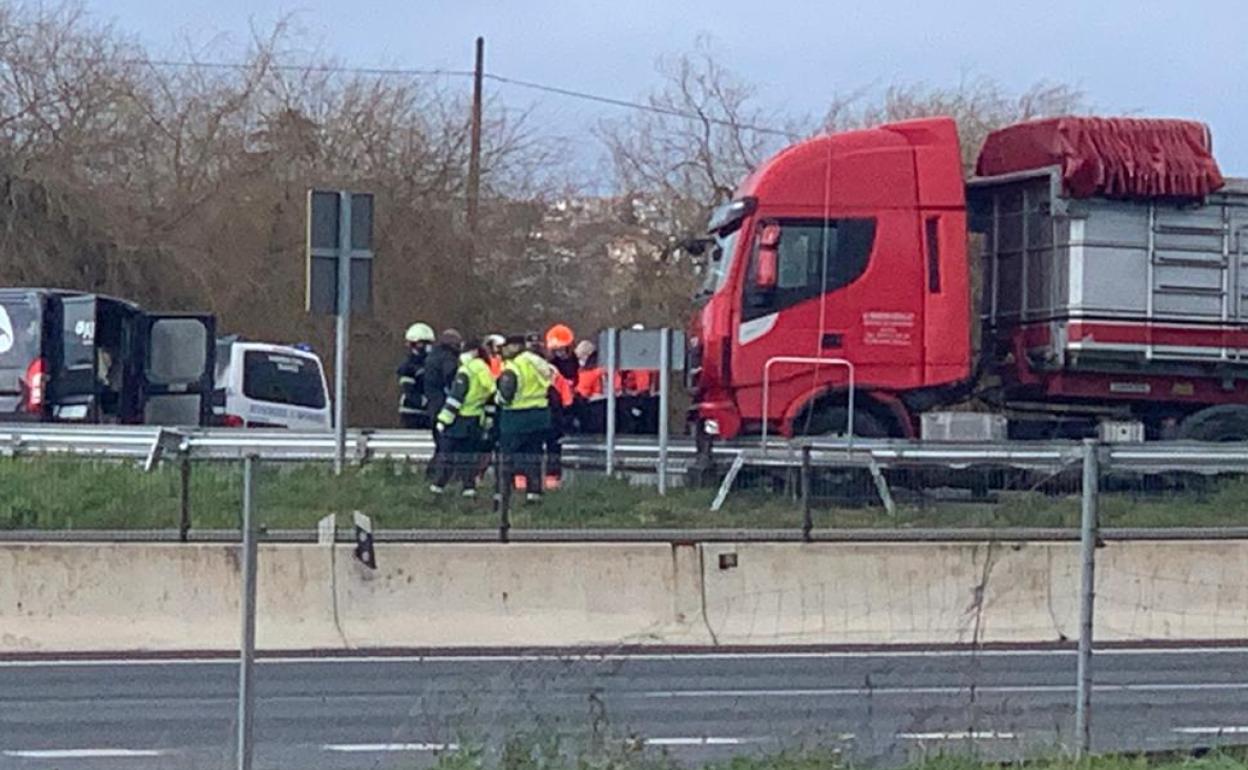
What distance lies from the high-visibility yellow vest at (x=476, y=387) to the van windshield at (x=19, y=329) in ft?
17.5

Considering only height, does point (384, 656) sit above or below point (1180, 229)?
below

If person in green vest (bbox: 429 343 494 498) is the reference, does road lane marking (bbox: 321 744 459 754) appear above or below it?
below

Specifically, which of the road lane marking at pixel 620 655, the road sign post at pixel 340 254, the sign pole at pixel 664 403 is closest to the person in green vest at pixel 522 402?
A: the sign pole at pixel 664 403

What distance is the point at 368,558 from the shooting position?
593 inches

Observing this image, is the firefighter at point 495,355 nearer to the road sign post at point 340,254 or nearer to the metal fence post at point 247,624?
the road sign post at point 340,254

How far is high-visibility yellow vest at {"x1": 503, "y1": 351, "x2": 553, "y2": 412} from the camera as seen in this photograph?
1841 centimetres

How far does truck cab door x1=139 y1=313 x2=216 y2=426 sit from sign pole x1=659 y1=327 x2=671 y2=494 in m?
7.26

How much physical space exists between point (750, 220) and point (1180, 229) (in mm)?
4100

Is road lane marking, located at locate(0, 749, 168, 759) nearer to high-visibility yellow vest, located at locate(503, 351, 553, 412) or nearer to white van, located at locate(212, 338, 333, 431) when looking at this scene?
high-visibility yellow vest, located at locate(503, 351, 553, 412)

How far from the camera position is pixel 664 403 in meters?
18.2

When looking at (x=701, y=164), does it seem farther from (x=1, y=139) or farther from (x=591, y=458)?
(x=591, y=458)

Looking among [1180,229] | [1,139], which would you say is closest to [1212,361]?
[1180,229]

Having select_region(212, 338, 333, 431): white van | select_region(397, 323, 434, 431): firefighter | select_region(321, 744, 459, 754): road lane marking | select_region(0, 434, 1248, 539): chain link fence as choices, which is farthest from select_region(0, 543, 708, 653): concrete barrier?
select_region(212, 338, 333, 431): white van

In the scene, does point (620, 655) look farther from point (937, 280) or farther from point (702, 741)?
point (937, 280)
